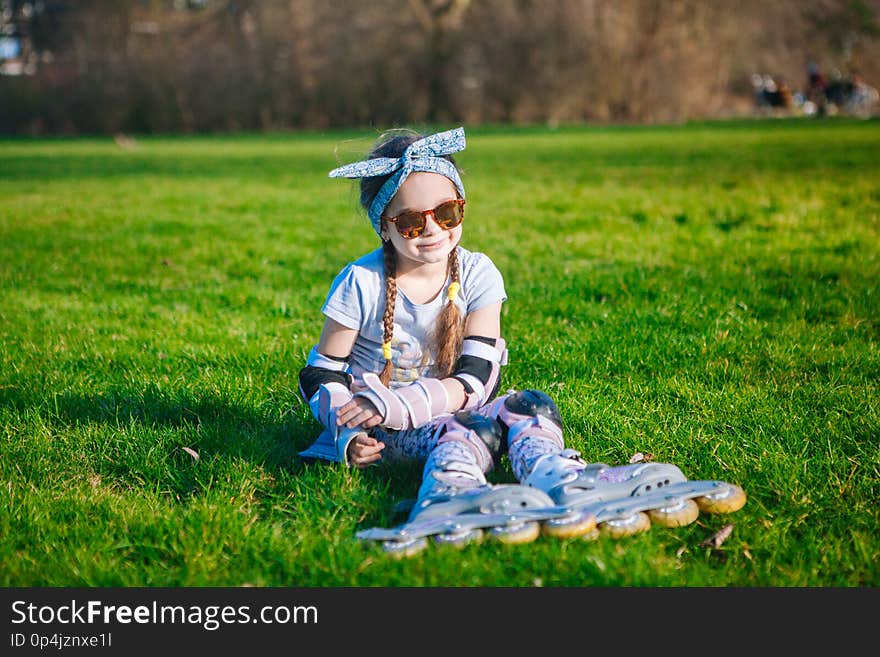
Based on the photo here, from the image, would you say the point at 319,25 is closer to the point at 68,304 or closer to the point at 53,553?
the point at 68,304

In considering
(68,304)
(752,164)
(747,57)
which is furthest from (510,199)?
(747,57)

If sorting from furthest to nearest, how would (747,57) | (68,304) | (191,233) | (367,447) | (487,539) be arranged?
(747,57) → (191,233) → (68,304) → (367,447) → (487,539)

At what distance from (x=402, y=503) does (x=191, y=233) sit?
19.1 feet

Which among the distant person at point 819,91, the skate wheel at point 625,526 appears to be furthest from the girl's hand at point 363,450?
the distant person at point 819,91

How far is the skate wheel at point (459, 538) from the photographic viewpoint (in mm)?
2354

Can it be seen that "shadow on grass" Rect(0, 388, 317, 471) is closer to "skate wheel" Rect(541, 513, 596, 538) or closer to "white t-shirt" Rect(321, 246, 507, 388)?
"white t-shirt" Rect(321, 246, 507, 388)

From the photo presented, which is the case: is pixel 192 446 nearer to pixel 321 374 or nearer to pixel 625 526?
pixel 321 374

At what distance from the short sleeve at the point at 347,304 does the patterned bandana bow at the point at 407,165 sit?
0.74 feet

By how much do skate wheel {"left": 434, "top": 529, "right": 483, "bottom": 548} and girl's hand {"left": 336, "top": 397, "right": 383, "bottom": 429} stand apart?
1.73 ft

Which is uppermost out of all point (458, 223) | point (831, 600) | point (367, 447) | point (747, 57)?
point (747, 57)

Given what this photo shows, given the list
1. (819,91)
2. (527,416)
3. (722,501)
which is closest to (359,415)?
(527,416)

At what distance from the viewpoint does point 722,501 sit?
252 centimetres

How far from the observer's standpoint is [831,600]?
87.2 inches

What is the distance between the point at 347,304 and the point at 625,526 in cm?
115
